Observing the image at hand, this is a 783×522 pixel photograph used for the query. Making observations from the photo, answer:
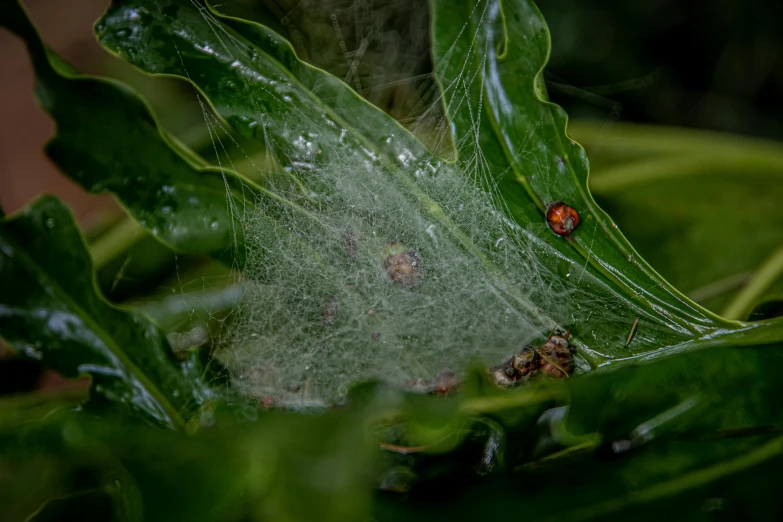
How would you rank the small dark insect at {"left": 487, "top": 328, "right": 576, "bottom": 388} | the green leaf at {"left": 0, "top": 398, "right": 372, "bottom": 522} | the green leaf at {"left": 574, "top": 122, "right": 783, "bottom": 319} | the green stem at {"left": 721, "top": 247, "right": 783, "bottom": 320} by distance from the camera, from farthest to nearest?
the green leaf at {"left": 574, "top": 122, "right": 783, "bottom": 319}
the green stem at {"left": 721, "top": 247, "right": 783, "bottom": 320}
the small dark insect at {"left": 487, "top": 328, "right": 576, "bottom": 388}
the green leaf at {"left": 0, "top": 398, "right": 372, "bottom": 522}

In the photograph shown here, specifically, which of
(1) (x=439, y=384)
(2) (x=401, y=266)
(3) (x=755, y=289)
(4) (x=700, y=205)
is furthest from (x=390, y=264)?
(4) (x=700, y=205)

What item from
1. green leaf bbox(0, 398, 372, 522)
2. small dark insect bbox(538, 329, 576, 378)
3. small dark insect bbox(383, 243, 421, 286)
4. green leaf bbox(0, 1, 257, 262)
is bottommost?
small dark insect bbox(538, 329, 576, 378)

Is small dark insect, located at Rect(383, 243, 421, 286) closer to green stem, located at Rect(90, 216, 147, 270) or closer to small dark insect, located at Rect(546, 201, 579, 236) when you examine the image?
small dark insect, located at Rect(546, 201, 579, 236)

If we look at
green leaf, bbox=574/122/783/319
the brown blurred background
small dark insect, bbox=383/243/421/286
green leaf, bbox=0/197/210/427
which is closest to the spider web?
small dark insect, bbox=383/243/421/286

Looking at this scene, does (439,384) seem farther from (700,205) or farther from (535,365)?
(700,205)

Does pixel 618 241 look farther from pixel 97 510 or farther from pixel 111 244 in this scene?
pixel 111 244

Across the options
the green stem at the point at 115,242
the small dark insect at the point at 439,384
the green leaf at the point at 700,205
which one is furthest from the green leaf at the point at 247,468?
the green leaf at the point at 700,205

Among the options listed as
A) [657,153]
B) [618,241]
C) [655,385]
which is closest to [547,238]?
[618,241]
